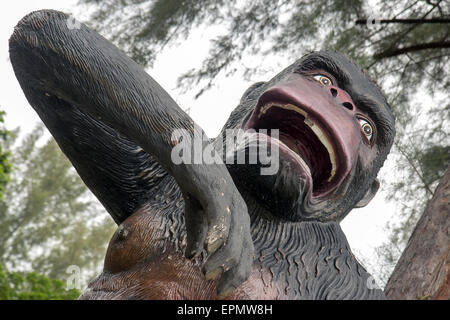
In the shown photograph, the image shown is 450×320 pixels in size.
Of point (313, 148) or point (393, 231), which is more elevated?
point (393, 231)

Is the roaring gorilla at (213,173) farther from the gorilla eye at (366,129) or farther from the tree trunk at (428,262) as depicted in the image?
the tree trunk at (428,262)

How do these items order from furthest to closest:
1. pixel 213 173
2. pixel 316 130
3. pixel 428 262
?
pixel 428 262 → pixel 316 130 → pixel 213 173

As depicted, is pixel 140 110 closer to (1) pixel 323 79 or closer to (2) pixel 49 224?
(1) pixel 323 79

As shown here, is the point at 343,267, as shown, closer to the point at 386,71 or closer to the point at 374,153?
the point at 374,153

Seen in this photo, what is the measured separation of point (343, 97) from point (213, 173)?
0.40 m

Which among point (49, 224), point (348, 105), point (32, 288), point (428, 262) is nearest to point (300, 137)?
point (348, 105)

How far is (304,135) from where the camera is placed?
39.2 inches

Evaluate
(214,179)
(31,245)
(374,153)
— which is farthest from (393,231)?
(31,245)

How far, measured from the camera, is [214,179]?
2.51 feet

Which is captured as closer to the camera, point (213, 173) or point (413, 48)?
point (213, 173)

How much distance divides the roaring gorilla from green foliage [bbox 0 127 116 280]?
6.28 meters

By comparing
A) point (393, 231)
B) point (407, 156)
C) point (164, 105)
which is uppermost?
point (407, 156)

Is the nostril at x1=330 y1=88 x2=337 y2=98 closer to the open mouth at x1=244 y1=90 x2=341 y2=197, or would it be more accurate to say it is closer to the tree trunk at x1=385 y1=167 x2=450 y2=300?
the open mouth at x1=244 y1=90 x2=341 y2=197
